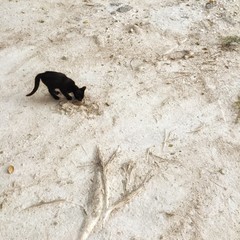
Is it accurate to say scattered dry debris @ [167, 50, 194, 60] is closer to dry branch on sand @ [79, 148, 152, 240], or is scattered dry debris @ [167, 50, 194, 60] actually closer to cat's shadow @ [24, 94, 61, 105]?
cat's shadow @ [24, 94, 61, 105]

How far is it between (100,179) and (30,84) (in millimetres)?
1969

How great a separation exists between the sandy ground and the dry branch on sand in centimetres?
1

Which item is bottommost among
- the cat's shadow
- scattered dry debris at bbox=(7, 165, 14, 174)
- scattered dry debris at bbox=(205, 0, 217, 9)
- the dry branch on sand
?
scattered dry debris at bbox=(7, 165, 14, 174)

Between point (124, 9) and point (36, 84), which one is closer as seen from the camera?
point (36, 84)

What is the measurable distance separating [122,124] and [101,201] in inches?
44.7

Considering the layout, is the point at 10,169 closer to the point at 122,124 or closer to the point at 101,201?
the point at 101,201

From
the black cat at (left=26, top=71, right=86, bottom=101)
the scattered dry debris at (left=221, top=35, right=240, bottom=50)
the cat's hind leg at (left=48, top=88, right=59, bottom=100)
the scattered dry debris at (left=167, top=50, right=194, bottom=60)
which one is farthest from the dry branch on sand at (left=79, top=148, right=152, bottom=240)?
the scattered dry debris at (left=221, top=35, right=240, bottom=50)

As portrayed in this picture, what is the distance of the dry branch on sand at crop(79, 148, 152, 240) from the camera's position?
3.60 meters

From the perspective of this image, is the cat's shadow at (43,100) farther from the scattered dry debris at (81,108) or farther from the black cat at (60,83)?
the black cat at (60,83)

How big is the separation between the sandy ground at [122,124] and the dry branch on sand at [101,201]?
1 cm

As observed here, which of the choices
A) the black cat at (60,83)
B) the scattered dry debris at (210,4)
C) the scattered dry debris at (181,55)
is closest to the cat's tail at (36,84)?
the black cat at (60,83)

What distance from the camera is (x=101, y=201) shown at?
12.4ft

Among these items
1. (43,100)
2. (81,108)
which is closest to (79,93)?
(81,108)

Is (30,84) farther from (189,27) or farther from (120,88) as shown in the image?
(189,27)
